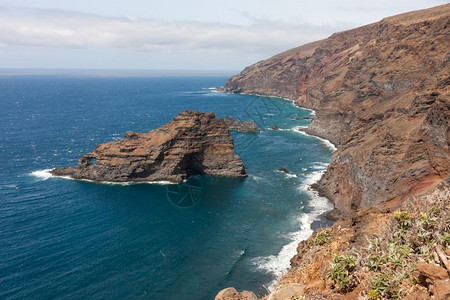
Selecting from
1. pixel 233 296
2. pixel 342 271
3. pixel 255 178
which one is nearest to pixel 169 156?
pixel 255 178

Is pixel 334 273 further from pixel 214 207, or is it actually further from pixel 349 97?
pixel 349 97

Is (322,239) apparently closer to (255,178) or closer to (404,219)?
(404,219)

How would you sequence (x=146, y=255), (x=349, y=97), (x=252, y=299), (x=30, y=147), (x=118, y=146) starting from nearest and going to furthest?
1. (x=252, y=299)
2. (x=146, y=255)
3. (x=118, y=146)
4. (x=30, y=147)
5. (x=349, y=97)

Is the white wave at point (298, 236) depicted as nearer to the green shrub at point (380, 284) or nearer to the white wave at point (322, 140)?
the green shrub at point (380, 284)

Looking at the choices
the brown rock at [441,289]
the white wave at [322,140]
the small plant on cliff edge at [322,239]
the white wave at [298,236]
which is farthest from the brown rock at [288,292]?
the white wave at [322,140]

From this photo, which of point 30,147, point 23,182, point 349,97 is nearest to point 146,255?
point 23,182

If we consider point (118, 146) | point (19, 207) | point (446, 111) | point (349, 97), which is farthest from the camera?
point (349, 97)

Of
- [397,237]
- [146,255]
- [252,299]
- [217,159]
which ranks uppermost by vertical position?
[397,237]

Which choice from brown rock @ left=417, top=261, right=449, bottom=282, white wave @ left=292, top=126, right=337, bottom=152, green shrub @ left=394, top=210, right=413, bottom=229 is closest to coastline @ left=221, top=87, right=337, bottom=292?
green shrub @ left=394, top=210, right=413, bottom=229
